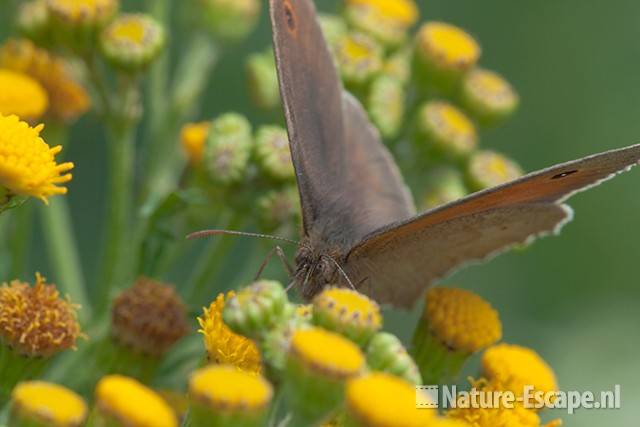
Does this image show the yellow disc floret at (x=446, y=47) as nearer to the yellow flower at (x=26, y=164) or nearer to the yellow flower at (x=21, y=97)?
the yellow flower at (x=21, y=97)

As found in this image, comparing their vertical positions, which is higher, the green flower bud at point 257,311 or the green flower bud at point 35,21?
the green flower bud at point 35,21

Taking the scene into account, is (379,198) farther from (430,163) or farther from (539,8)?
(539,8)

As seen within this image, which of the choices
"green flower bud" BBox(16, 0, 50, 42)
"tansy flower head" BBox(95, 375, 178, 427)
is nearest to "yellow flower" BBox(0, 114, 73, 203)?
"tansy flower head" BBox(95, 375, 178, 427)

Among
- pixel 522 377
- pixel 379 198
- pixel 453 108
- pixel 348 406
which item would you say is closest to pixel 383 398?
pixel 348 406

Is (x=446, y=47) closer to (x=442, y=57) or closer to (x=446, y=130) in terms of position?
(x=442, y=57)

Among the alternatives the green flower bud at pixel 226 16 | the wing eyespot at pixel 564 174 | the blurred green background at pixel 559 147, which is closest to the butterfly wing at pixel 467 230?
the wing eyespot at pixel 564 174

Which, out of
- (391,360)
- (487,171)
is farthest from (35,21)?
(391,360)
